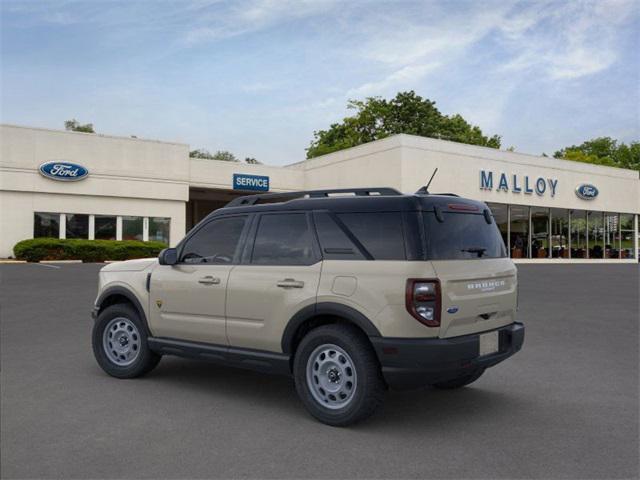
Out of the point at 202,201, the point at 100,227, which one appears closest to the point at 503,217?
the point at 202,201

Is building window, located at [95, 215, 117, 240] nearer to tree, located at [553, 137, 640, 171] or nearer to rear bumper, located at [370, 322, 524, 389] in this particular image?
rear bumper, located at [370, 322, 524, 389]

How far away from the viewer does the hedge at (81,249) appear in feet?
97.6

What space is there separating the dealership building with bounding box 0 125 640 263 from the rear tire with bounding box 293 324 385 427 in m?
29.7

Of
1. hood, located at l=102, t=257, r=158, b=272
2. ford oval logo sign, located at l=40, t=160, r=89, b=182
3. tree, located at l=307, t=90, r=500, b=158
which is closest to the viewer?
hood, located at l=102, t=257, r=158, b=272

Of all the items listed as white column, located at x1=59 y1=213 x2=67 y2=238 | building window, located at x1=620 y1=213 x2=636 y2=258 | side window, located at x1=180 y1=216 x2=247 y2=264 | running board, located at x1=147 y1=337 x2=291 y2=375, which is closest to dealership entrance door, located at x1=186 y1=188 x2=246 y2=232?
white column, located at x1=59 y1=213 x2=67 y2=238

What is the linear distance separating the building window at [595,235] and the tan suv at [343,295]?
46722mm

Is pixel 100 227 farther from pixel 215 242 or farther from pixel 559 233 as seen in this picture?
pixel 559 233

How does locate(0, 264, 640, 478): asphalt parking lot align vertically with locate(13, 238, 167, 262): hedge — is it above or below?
below

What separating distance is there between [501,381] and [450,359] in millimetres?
2043

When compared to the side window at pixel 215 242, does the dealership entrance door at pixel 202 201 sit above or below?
above

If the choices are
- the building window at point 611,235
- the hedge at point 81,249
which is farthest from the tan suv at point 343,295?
the building window at point 611,235

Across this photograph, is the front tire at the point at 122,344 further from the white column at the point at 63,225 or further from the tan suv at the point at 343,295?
the white column at the point at 63,225

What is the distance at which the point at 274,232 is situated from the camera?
210 inches

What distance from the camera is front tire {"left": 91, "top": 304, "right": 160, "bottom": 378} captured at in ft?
20.0
